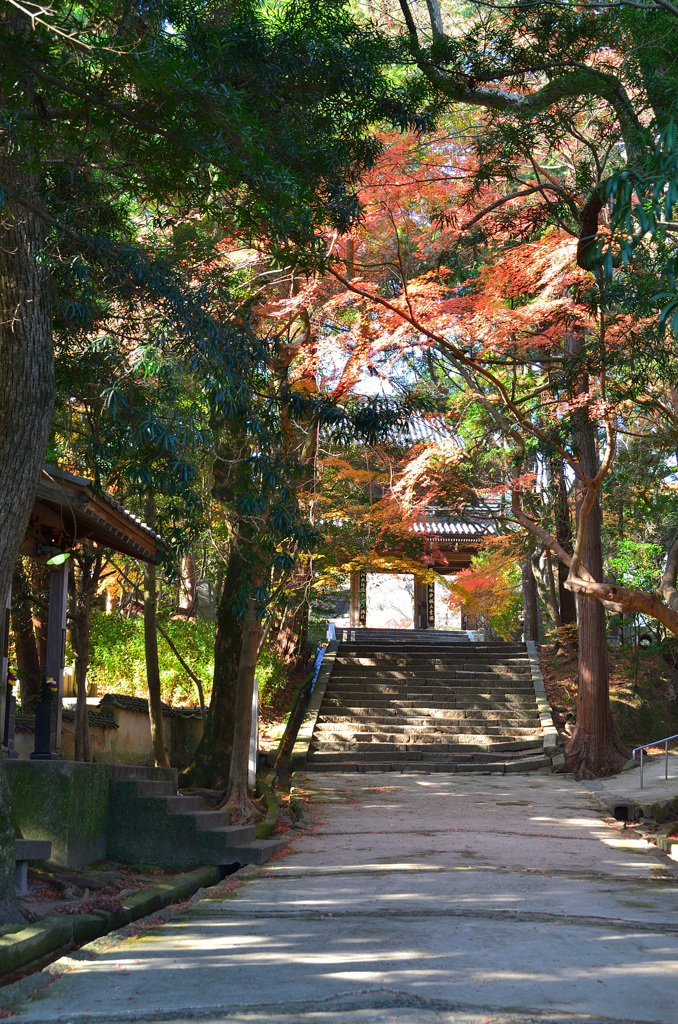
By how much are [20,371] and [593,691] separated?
36.8ft

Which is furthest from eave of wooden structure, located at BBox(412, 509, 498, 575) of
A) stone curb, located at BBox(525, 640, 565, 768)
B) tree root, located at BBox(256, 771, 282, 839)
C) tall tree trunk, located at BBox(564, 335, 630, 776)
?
tree root, located at BBox(256, 771, 282, 839)

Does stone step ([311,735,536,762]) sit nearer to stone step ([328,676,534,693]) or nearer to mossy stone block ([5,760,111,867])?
stone step ([328,676,534,693])

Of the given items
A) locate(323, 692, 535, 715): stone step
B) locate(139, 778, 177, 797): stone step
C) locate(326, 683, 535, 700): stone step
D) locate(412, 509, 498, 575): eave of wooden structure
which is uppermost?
locate(412, 509, 498, 575): eave of wooden structure

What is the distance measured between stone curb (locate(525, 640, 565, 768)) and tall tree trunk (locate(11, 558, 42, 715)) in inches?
Answer: 332

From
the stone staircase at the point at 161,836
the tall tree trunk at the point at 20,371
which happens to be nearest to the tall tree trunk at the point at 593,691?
the stone staircase at the point at 161,836

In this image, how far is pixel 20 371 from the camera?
6.16 metres

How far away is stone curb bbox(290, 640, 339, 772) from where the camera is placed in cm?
1498

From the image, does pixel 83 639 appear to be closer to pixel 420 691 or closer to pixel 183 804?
A: pixel 183 804

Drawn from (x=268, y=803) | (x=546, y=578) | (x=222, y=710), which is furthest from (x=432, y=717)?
(x=546, y=578)

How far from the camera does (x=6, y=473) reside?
5984 mm

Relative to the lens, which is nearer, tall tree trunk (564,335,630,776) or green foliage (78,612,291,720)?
tall tree trunk (564,335,630,776)

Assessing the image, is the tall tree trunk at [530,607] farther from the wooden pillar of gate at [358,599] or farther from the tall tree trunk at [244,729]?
the tall tree trunk at [244,729]

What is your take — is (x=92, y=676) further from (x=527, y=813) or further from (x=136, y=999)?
(x=136, y=999)

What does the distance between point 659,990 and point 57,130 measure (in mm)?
7555
